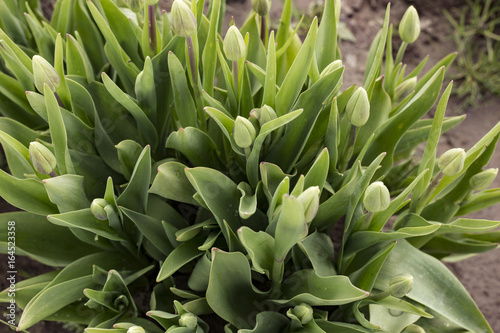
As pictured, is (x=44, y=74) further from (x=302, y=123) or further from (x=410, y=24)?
(x=410, y=24)

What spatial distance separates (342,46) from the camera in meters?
2.04

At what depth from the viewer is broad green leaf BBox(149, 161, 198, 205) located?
1022 millimetres

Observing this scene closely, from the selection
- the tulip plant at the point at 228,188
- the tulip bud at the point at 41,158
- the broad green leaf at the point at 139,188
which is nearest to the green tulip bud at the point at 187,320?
the tulip plant at the point at 228,188

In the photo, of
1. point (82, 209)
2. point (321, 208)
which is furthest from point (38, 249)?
point (321, 208)

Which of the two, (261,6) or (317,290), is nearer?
(317,290)

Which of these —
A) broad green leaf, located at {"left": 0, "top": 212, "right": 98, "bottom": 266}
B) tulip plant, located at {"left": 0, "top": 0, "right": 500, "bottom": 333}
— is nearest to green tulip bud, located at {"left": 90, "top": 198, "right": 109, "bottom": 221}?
tulip plant, located at {"left": 0, "top": 0, "right": 500, "bottom": 333}

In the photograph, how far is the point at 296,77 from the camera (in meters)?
1.00

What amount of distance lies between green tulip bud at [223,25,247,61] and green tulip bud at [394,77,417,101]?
47 centimetres

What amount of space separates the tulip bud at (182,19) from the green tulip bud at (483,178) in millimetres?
649

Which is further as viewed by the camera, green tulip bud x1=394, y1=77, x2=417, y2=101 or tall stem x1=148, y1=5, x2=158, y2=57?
green tulip bud x1=394, y1=77, x2=417, y2=101

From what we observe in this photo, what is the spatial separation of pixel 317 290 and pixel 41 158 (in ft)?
1.81

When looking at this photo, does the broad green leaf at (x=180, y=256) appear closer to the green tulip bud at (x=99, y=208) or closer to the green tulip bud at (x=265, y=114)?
the green tulip bud at (x=99, y=208)

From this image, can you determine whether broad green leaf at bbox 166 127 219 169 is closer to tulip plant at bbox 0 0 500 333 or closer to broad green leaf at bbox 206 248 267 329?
tulip plant at bbox 0 0 500 333

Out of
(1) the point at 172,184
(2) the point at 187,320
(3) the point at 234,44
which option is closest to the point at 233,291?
(2) the point at 187,320
